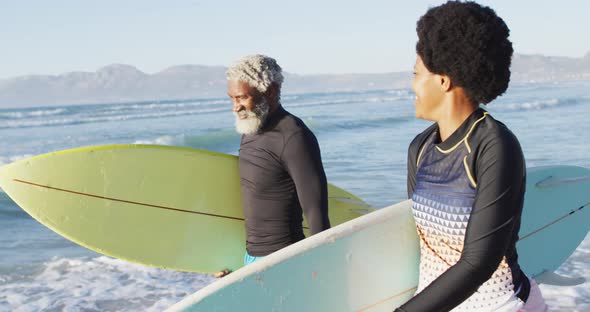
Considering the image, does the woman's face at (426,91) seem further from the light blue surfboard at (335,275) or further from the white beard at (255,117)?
the white beard at (255,117)

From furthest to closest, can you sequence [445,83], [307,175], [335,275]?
[307,175] → [335,275] → [445,83]

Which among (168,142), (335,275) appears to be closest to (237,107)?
(335,275)

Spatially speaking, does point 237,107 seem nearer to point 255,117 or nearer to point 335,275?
point 255,117

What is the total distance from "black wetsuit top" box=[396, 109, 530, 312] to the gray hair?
1.12m

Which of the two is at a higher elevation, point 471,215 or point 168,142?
point 471,215

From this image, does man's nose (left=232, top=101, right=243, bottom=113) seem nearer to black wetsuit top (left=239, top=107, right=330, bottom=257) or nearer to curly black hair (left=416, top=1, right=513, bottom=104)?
black wetsuit top (left=239, top=107, right=330, bottom=257)

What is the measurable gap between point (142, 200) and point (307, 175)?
1.48m

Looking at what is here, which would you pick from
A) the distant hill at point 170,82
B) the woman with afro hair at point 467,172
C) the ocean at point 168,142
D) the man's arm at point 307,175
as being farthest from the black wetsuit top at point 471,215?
the distant hill at point 170,82

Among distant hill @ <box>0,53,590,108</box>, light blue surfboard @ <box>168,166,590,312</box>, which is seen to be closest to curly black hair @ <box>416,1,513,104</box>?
light blue surfboard @ <box>168,166,590,312</box>

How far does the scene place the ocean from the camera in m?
4.80

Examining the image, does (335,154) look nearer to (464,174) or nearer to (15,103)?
(464,174)

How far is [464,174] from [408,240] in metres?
0.39

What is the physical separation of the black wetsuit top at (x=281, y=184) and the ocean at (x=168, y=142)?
7.83 ft

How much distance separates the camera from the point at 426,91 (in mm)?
1415
